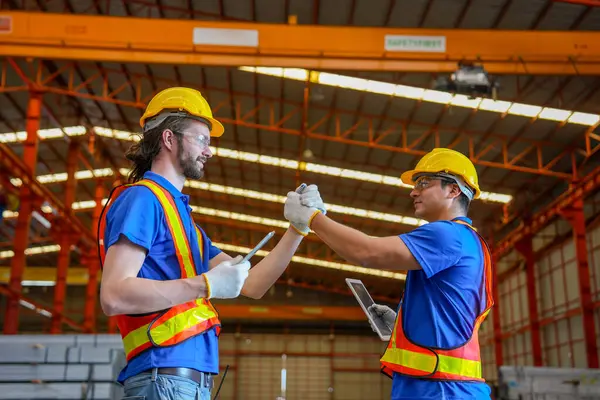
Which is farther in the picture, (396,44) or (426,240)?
(396,44)

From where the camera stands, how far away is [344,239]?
351cm

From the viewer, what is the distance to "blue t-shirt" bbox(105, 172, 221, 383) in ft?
8.38

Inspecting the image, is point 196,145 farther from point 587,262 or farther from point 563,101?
point 587,262

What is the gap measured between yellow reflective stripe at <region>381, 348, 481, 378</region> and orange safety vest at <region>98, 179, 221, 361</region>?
1.20 m

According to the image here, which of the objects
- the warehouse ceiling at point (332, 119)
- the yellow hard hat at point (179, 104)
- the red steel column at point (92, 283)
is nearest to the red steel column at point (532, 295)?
the warehouse ceiling at point (332, 119)

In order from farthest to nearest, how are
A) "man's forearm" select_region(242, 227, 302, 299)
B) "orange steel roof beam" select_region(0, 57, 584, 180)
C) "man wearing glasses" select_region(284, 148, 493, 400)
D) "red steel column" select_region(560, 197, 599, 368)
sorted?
"red steel column" select_region(560, 197, 599, 368)
"orange steel roof beam" select_region(0, 57, 584, 180)
"man wearing glasses" select_region(284, 148, 493, 400)
"man's forearm" select_region(242, 227, 302, 299)

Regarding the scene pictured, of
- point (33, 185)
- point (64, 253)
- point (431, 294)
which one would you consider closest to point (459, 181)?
point (431, 294)

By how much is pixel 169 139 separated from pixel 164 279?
0.70m

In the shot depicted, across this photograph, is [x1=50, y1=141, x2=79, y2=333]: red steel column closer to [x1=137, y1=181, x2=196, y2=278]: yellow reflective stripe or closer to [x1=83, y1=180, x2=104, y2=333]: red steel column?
[x1=83, y1=180, x2=104, y2=333]: red steel column

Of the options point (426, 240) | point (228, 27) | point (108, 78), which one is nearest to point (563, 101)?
point (228, 27)

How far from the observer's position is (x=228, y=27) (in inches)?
548

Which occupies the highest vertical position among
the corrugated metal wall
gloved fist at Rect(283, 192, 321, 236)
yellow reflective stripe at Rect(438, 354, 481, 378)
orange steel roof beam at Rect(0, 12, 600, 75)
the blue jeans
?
orange steel roof beam at Rect(0, 12, 600, 75)

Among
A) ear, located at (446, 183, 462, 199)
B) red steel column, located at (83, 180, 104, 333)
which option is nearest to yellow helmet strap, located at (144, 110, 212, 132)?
ear, located at (446, 183, 462, 199)

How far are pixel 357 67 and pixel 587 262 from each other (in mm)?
11670
